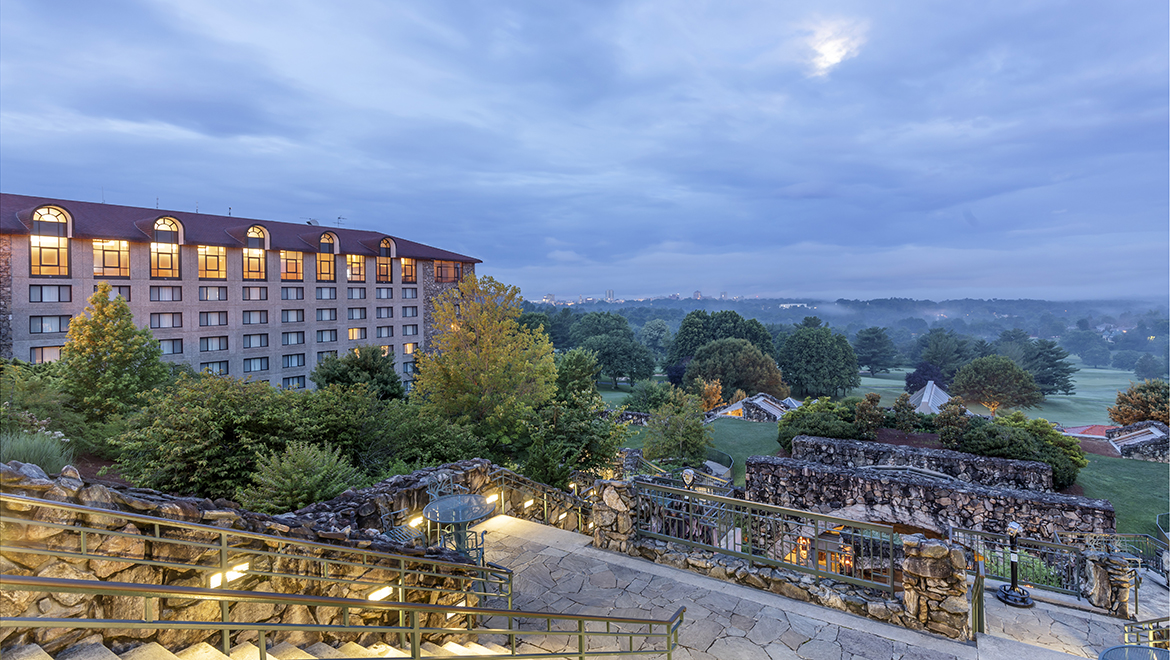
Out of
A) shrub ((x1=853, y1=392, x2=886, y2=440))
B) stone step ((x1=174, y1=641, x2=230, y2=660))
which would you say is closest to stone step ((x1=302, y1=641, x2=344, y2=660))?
stone step ((x1=174, y1=641, x2=230, y2=660))

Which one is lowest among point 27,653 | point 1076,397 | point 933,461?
point 1076,397

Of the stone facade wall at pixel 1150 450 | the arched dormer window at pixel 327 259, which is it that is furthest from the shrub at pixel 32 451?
the stone facade wall at pixel 1150 450

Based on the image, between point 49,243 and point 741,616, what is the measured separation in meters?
43.6

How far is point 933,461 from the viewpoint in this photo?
2217 centimetres

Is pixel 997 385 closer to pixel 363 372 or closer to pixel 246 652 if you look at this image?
pixel 363 372

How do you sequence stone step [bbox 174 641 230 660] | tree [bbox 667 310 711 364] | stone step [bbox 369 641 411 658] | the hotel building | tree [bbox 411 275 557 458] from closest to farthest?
stone step [bbox 174 641 230 660] → stone step [bbox 369 641 411 658] → tree [bbox 411 275 557 458] → the hotel building → tree [bbox 667 310 711 364]

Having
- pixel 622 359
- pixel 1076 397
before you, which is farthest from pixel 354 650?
pixel 1076 397

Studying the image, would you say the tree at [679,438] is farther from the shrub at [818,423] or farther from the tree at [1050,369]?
the tree at [1050,369]

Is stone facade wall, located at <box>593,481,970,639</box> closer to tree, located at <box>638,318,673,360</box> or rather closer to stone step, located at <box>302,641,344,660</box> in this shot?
stone step, located at <box>302,641,344,660</box>

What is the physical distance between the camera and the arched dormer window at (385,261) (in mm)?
47719

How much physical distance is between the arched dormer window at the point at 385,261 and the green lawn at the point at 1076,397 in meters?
56.7

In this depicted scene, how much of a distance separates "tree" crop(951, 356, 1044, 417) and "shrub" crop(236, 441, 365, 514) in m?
59.6

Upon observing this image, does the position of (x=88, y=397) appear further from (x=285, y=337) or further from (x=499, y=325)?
(x=285, y=337)

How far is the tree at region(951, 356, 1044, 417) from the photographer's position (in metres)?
51.2
